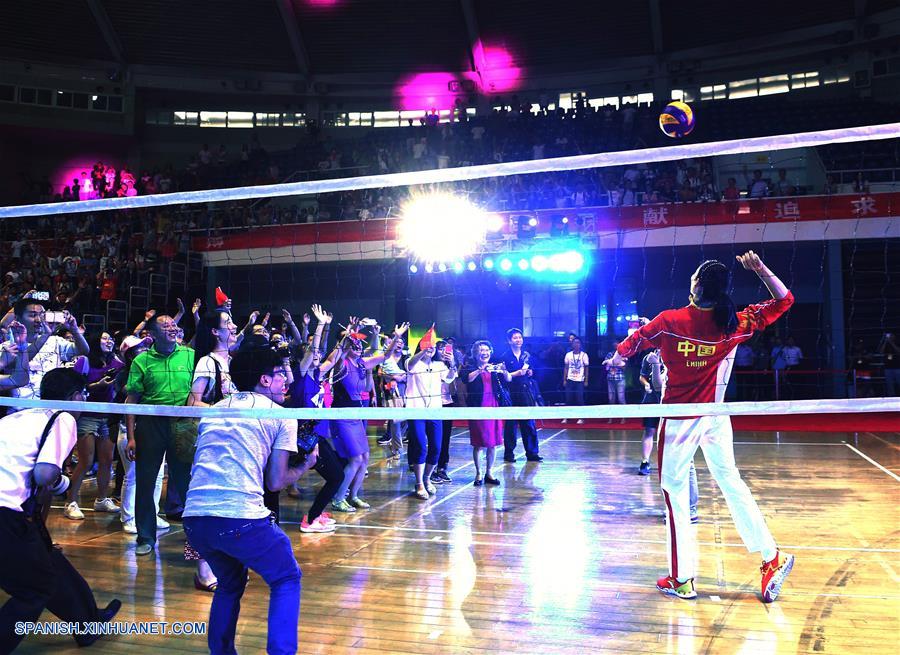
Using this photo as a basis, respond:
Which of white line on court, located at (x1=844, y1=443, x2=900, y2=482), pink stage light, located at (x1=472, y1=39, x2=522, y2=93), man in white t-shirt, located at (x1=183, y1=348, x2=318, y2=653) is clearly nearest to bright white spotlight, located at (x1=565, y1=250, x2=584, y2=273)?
white line on court, located at (x1=844, y1=443, x2=900, y2=482)

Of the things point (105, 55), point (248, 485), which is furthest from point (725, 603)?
point (105, 55)

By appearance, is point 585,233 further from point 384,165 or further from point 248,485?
point 248,485

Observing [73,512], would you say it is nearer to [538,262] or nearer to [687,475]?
[687,475]

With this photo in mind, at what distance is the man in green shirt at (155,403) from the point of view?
5.79 m

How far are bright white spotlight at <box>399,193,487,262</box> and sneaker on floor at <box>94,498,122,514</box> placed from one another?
344 inches

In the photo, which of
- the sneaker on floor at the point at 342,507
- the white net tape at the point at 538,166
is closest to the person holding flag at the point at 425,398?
the sneaker on floor at the point at 342,507

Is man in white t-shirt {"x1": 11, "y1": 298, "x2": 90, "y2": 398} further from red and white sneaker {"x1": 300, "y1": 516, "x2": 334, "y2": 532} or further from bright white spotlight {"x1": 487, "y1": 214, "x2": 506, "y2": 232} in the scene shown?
bright white spotlight {"x1": 487, "y1": 214, "x2": 506, "y2": 232}

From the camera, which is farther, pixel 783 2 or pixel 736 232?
pixel 783 2

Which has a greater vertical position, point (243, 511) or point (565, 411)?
point (565, 411)

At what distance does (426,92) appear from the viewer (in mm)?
26375

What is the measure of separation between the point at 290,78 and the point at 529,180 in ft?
40.1

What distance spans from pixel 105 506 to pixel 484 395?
439 centimetres

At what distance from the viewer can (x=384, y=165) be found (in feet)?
73.4

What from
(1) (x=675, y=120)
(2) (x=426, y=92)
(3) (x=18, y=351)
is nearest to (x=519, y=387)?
(1) (x=675, y=120)
